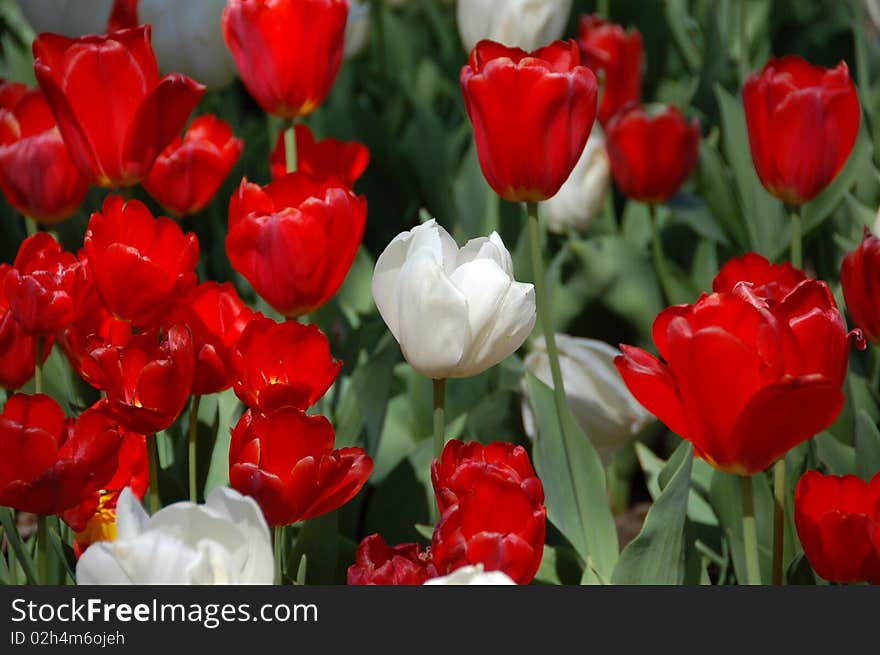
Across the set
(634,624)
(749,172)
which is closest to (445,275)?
(634,624)

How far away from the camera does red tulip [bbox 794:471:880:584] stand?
0.77 metres

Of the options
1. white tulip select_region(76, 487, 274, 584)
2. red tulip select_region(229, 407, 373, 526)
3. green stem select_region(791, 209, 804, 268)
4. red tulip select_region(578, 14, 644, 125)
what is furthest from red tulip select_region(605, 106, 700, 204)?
white tulip select_region(76, 487, 274, 584)

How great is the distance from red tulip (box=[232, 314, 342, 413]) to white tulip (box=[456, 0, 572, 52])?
653 mm

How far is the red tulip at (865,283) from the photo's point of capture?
88cm

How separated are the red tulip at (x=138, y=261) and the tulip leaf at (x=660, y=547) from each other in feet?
1.15

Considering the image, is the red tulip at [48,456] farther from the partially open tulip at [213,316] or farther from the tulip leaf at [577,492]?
the tulip leaf at [577,492]

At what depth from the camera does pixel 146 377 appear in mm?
758

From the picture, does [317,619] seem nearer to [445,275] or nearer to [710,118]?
[445,275]

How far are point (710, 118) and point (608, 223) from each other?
0.34 metres

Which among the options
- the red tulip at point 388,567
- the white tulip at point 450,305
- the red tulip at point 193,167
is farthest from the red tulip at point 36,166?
the red tulip at point 388,567

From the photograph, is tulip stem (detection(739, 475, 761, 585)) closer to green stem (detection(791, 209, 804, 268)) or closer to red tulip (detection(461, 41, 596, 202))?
red tulip (detection(461, 41, 596, 202))

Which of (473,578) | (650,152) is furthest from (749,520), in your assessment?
(650,152)

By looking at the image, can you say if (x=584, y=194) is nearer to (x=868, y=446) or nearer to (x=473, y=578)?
(x=868, y=446)

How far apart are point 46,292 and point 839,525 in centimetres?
53
